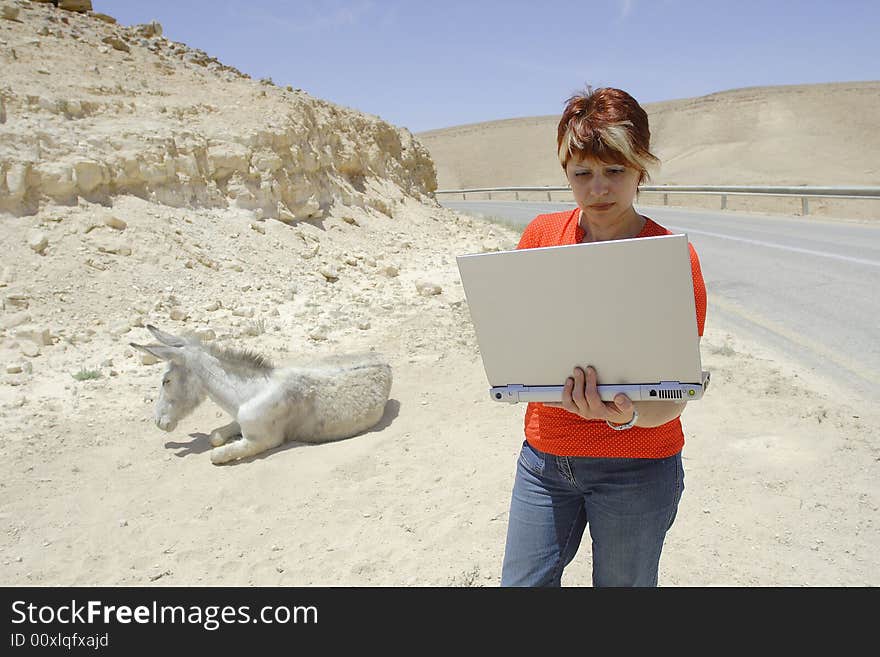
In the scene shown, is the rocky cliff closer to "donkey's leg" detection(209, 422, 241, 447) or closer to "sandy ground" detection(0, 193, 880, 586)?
"sandy ground" detection(0, 193, 880, 586)

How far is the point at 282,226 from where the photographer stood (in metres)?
13.2

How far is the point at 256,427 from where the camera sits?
5781 millimetres

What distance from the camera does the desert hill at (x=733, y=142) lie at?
4700 centimetres

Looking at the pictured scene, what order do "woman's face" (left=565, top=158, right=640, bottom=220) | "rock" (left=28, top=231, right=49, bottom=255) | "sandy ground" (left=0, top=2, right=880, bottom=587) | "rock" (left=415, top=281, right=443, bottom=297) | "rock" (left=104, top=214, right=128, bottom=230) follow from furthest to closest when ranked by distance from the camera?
"rock" (left=415, top=281, right=443, bottom=297) → "rock" (left=104, top=214, right=128, bottom=230) → "rock" (left=28, top=231, right=49, bottom=255) → "sandy ground" (left=0, top=2, right=880, bottom=587) → "woman's face" (left=565, top=158, right=640, bottom=220)

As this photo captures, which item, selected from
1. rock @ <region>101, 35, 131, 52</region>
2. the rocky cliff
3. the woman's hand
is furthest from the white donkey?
rock @ <region>101, 35, 131, 52</region>

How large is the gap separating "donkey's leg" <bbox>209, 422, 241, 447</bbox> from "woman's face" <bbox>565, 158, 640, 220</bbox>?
4.79 metres

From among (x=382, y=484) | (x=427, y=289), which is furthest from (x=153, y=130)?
(x=382, y=484)

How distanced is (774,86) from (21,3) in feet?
272

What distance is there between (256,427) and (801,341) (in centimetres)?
624

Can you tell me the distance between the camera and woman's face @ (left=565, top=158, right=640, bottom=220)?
2.10 meters

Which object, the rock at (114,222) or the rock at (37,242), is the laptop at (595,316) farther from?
the rock at (114,222)

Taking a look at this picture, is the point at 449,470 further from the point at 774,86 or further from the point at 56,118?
the point at 774,86

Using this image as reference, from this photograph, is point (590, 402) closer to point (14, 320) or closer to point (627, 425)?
point (627, 425)

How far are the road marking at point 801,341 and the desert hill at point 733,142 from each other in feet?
111
